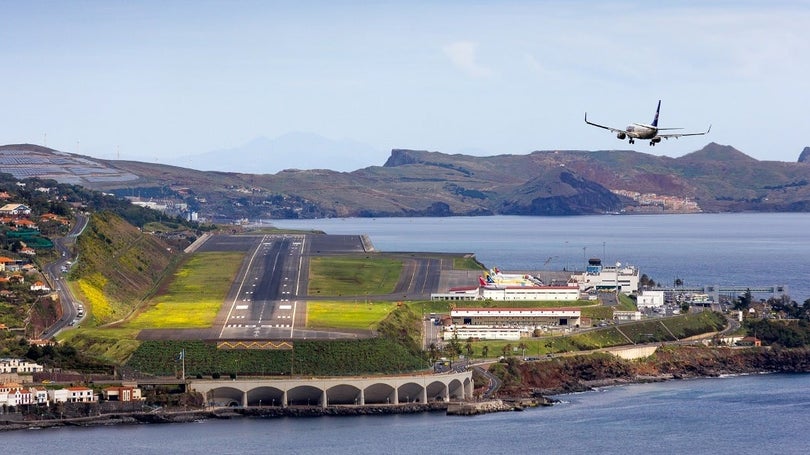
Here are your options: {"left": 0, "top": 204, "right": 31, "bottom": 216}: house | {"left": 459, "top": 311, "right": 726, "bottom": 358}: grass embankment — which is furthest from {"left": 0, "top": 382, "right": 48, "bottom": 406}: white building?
{"left": 0, "top": 204, "right": 31, "bottom": 216}: house

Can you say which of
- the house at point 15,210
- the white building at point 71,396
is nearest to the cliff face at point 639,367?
the white building at point 71,396

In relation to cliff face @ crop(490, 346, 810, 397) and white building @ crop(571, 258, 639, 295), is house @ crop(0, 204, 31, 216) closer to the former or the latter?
white building @ crop(571, 258, 639, 295)

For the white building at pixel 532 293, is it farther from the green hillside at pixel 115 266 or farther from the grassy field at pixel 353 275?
the green hillside at pixel 115 266

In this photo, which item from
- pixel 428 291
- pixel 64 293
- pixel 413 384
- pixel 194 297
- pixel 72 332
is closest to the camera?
pixel 413 384

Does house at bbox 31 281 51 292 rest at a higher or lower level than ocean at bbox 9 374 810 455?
higher

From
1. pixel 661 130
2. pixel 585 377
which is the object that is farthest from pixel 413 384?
pixel 661 130

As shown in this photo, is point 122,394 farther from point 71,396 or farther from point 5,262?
point 5,262

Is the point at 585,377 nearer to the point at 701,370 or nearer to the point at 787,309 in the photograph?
the point at 701,370
